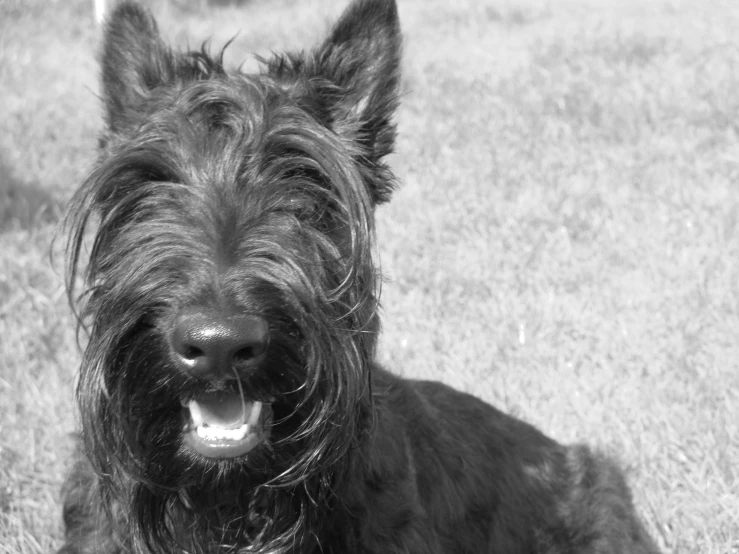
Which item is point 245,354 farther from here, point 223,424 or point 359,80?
point 359,80

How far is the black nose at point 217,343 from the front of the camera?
7.95ft

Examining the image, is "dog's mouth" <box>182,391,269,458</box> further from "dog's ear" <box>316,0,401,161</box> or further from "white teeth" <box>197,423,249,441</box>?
"dog's ear" <box>316,0,401,161</box>

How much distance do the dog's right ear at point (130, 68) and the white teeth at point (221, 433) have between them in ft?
4.03

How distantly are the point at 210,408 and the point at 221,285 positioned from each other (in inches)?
16.9

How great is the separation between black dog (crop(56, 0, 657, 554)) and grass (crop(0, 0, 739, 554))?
1.81 ft

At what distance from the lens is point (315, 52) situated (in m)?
3.35

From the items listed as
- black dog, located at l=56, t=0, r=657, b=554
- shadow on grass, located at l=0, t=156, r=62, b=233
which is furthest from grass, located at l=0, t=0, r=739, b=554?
black dog, located at l=56, t=0, r=657, b=554

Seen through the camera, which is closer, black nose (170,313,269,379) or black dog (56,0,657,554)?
black nose (170,313,269,379)

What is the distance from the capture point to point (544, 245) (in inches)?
273

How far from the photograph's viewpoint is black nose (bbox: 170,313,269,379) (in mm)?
2424

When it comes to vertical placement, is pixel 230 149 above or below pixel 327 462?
above

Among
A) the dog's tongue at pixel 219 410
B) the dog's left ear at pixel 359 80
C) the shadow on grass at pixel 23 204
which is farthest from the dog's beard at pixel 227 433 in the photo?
the shadow on grass at pixel 23 204

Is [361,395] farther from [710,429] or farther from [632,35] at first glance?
[632,35]

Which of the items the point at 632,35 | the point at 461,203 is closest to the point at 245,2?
the point at 632,35
